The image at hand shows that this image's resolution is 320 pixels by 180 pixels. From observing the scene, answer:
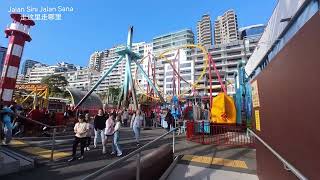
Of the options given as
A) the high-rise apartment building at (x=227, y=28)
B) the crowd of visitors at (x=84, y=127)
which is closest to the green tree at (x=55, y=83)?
the crowd of visitors at (x=84, y=127)

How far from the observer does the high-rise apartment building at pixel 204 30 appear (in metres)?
158

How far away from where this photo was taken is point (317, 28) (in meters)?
2.17

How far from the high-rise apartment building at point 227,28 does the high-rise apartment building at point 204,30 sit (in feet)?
15.2

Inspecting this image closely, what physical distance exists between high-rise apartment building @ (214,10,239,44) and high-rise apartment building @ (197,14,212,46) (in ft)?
15.2

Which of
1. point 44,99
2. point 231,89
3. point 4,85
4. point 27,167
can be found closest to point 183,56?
point 231,89

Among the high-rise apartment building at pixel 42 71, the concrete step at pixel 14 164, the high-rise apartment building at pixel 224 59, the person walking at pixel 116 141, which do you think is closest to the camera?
the concrete step at pixel 14 164

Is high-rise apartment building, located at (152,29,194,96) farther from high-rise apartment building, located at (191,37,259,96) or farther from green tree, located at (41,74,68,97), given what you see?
green tree, located at (41,74,68,97)

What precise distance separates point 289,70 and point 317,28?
96cm

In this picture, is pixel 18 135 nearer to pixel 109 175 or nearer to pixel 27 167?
pixel 27 167

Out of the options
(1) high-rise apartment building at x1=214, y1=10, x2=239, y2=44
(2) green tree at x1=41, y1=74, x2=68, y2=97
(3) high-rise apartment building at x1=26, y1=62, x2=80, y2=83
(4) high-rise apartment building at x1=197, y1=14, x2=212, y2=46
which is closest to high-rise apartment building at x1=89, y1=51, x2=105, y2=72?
(3) high-rise apartment building at x1=26, y1=62, x2=80, y2=83

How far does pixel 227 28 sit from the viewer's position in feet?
484

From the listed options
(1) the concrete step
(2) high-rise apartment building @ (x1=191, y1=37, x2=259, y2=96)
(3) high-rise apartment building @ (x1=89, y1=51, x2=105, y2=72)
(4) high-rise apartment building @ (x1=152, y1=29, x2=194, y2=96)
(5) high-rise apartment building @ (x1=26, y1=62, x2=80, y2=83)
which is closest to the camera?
(1) the concrete step

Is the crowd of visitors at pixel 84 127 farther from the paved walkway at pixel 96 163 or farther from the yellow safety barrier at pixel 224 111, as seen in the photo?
the yellow safety barrier at pixel 224 111

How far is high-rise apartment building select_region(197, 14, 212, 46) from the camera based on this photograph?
15825cm
